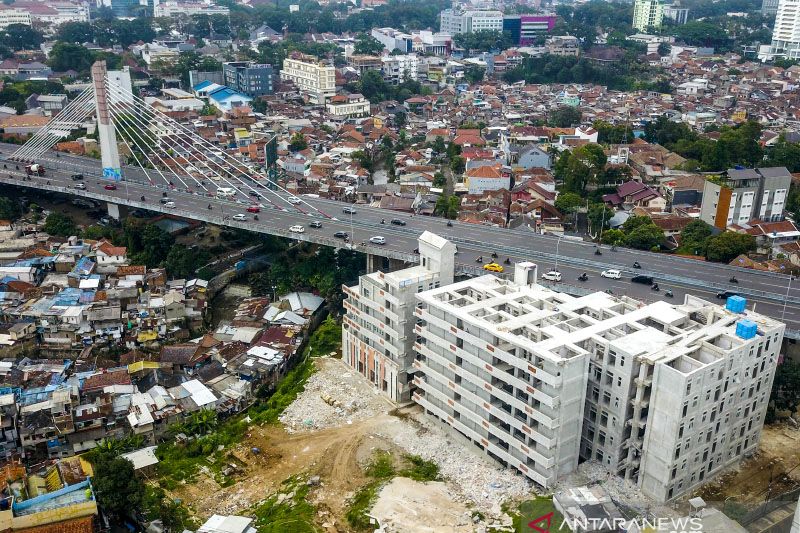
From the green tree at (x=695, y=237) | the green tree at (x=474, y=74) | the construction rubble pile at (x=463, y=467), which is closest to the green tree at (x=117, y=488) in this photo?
the construction rubble pile at (x=463, y=467)

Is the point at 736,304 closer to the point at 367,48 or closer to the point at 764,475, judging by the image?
the point at 764,475

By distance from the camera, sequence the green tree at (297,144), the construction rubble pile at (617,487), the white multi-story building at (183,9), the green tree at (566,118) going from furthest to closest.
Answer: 1. the white multi-story building at (183,9)
2. the green tree at (566,118)
3. the green tree at (297,144)
4. the construction rubble pile at (617,487)

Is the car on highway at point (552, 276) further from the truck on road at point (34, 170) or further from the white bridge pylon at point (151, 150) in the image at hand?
the truck on road at point (34, 170)

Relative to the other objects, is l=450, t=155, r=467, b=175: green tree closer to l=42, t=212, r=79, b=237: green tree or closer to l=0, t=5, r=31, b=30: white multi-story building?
l=42, t=212, r=79, b=237: green tree

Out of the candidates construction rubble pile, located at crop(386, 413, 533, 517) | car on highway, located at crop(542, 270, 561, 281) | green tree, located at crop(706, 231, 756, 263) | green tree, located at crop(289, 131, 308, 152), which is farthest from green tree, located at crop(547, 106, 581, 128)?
construction rubble pile, located at crop(386, 413, 533, 517)

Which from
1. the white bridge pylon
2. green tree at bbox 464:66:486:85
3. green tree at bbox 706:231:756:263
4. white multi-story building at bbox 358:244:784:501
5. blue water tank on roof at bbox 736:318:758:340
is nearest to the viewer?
white multi-story building at bbox 358:244:784:501
